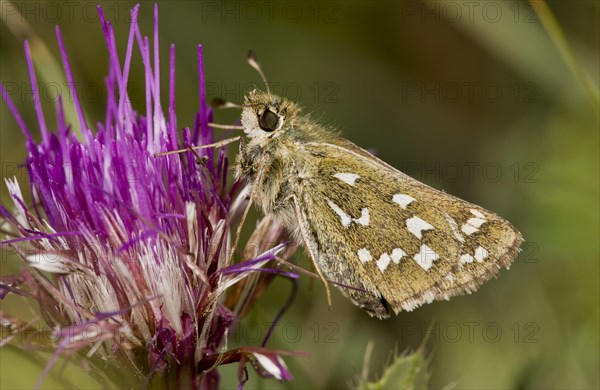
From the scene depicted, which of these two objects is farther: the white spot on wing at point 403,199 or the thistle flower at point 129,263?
the white spot on wing at point 403,199

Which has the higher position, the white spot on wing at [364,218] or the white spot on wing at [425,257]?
the white spot on wing at [364,218]

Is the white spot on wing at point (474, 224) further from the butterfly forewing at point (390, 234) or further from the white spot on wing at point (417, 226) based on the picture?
the white spot on wing at point (417, 226)

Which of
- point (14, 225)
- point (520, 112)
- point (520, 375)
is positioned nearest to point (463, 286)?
point (520, 375)

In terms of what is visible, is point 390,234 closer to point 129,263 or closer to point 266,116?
point 266,116

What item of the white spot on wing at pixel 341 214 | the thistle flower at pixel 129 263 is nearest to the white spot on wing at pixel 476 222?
the white spot on wing at pixel 341 214

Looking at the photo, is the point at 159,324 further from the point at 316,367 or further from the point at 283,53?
the point at 283,53
